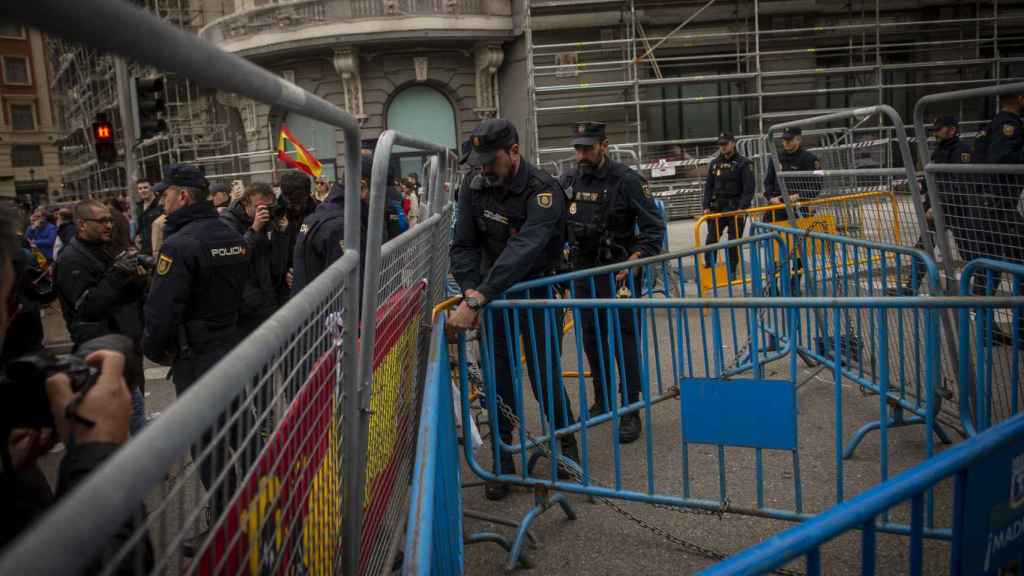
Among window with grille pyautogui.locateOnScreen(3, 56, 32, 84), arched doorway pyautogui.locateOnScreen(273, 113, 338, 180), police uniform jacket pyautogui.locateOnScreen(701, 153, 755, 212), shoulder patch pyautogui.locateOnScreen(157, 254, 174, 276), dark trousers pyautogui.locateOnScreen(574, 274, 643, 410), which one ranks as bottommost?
dark trousers pyautogui.locateOnScreen(574, 274, 643, 410)

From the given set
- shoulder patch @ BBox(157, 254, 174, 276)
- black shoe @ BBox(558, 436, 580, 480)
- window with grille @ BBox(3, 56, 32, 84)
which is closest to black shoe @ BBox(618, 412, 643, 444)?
black shoe @ BBox(558, 436, 580, 480)

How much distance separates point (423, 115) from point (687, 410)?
67.1 feet

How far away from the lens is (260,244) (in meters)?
5.62

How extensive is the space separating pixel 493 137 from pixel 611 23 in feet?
58.2

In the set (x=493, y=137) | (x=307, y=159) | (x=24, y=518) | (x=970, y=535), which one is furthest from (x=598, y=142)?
(x=307, y=159)

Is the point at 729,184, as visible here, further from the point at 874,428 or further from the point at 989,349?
the point at 989,349

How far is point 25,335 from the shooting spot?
1.32 meters

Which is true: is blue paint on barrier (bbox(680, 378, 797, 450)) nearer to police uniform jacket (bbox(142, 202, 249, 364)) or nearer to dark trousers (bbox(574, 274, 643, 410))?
dark trousers (bbox(574, 274, 643, 410))

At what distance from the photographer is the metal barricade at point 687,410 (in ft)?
9.64

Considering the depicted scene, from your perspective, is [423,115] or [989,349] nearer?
[989,349]

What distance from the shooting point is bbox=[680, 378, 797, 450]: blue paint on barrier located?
287 centimetres

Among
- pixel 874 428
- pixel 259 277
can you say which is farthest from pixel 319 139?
pixel 874 428

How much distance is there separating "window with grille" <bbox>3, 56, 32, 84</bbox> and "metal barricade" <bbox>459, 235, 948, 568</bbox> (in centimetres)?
214

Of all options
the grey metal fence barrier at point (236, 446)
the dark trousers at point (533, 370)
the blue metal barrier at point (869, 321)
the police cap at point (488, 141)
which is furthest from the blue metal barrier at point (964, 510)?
the police cap at point (488, 141)
